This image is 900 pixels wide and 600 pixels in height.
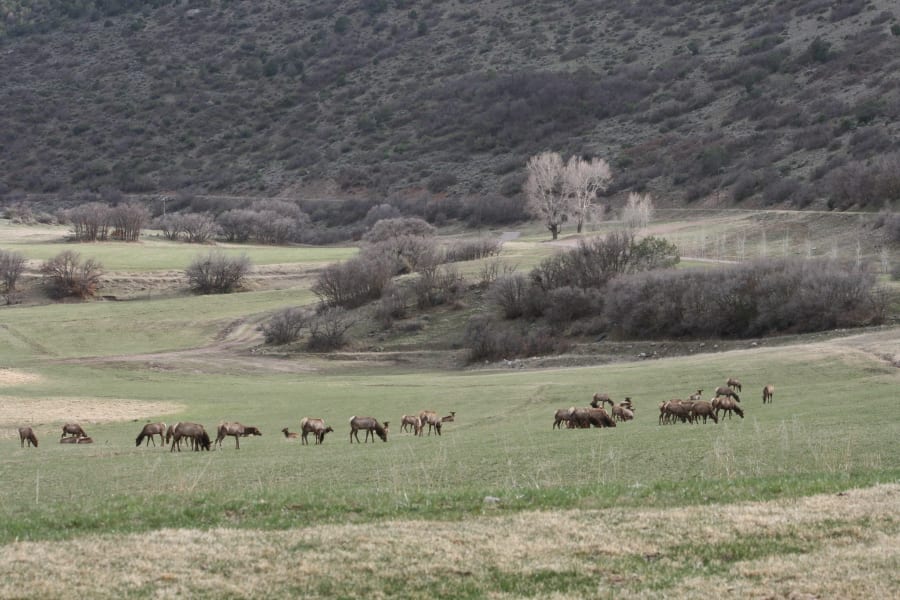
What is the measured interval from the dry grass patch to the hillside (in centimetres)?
7199

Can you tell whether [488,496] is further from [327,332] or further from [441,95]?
[441,95]

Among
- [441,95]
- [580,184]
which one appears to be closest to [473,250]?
[580,184]

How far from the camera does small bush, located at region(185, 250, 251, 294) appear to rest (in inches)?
3039

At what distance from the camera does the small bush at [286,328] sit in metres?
60.9

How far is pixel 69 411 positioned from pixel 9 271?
4417 centimetres

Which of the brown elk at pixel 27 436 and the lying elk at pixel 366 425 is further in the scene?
the brown elk at pixel 27 436

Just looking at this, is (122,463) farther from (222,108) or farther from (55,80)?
(55,80)

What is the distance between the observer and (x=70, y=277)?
7525 cm

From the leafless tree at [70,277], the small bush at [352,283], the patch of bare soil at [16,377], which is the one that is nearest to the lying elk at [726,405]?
the patch of bare soil at [16,377]

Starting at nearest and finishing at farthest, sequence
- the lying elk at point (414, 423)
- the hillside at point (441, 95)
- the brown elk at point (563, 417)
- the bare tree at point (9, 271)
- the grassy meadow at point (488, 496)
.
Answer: the grassy meadow at point (488, 496), the brown elk at point (563, 417), the lying elk at point (414, 423), the bare tree at point (9, 271), the hillside at point (441, 95)

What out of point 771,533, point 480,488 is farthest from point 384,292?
point 771,533

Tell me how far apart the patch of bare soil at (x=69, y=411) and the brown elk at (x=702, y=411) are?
16.4m

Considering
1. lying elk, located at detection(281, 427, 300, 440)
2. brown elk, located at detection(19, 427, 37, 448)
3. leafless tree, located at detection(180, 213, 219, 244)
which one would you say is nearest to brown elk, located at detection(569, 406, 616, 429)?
lying elk, located at detection(281, 427, 300, 440)

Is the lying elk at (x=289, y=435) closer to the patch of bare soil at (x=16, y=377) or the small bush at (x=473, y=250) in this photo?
the patch of bare soil at (x=16, y=377)
